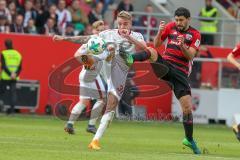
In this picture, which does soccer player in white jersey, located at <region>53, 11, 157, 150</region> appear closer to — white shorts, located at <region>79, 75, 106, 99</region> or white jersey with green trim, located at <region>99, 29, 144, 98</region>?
white jersey with green trim, located at <region>99, 29, 144, 98</region>

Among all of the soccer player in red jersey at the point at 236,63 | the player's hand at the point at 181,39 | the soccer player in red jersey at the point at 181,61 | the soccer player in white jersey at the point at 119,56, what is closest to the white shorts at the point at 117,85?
Answer: the soccer player in white jersey at the point at 119,56

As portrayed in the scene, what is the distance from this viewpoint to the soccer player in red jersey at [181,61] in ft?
53.9

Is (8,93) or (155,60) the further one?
(8,93)

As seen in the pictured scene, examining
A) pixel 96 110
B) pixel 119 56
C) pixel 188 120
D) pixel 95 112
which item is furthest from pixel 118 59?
pixel 95 112

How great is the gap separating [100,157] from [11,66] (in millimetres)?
15354

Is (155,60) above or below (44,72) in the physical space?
above

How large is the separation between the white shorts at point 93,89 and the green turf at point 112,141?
0.90m

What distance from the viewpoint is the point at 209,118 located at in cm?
3045

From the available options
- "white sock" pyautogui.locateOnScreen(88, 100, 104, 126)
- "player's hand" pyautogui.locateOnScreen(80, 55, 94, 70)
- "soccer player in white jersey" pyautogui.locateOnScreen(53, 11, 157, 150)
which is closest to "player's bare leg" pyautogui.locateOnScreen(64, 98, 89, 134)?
"white sock" pyautogui.locateOnScreen(88, 100, 104, 126)

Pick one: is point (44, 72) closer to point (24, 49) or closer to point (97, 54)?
point (24, 49)

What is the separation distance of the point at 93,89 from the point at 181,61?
5.14 meters

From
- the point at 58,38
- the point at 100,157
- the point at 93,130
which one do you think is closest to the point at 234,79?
the point at 93,130

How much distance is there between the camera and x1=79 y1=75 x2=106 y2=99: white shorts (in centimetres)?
2080

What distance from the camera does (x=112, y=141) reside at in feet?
62.2
